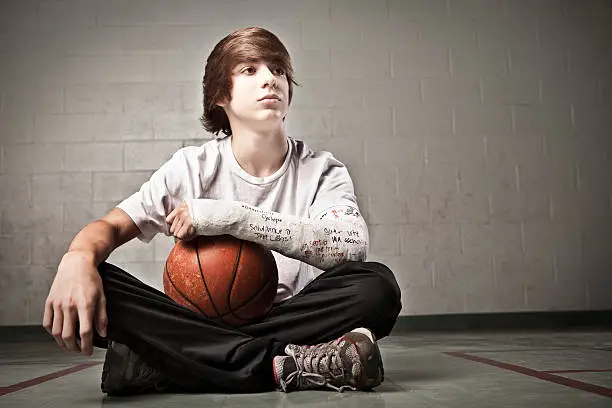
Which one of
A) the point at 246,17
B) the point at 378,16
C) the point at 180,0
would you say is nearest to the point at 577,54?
the point at 378,16

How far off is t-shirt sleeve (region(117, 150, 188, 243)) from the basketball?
0.18 metres

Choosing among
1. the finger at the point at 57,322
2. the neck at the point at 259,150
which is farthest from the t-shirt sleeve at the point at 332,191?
the finger at the point at 57,322

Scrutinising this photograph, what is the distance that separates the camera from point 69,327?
164cm

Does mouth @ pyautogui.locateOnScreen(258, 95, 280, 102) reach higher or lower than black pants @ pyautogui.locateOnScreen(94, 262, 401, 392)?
higher

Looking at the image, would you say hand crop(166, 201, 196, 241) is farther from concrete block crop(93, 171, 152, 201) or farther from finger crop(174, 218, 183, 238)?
concrete block crop(93, 171, 152, 201)

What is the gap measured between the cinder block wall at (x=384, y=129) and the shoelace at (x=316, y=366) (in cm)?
329

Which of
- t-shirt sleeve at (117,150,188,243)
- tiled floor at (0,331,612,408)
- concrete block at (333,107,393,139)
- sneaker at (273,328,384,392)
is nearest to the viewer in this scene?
tiled floor at (0,331,612,408)

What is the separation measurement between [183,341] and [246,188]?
21.2 inches

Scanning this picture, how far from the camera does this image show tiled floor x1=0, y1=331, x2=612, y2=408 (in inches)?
64.1

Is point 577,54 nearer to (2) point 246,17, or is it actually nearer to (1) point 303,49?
(1) point 303,49

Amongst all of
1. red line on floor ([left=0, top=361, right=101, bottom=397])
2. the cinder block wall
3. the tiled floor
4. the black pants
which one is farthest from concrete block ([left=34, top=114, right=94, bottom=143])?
the black pants

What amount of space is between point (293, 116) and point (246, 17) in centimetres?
85

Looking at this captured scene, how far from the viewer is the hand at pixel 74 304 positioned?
5.41 ft

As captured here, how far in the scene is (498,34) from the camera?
5297 mm
